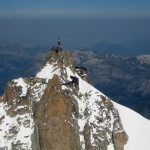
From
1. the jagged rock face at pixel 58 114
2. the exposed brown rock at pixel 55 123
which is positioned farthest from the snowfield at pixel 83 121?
the exposed brown rock at pixel 55 123

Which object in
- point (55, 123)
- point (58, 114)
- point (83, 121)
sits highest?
point (58, 114)

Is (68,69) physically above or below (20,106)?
above

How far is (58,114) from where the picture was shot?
115 metres

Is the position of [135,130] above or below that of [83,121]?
below

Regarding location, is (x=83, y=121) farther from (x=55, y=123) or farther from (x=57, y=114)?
(x=55, y=123)

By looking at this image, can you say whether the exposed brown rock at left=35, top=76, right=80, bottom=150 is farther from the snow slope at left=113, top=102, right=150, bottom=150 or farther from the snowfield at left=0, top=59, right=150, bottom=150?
the snow slope at left=113, top=102, right=150, bottom=150

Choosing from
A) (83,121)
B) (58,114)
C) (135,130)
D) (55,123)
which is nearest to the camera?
(55,123)

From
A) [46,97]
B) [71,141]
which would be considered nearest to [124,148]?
[71,141]

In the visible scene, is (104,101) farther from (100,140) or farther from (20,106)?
(20,106)

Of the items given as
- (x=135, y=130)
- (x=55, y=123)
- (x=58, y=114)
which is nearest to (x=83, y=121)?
(x=58, y=114)

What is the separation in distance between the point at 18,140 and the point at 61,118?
538 inches

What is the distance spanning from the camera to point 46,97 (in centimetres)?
11712

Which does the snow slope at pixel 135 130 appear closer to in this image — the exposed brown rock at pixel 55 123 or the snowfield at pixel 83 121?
the snowfield at pixel 83 121

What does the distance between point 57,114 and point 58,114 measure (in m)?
0.27
